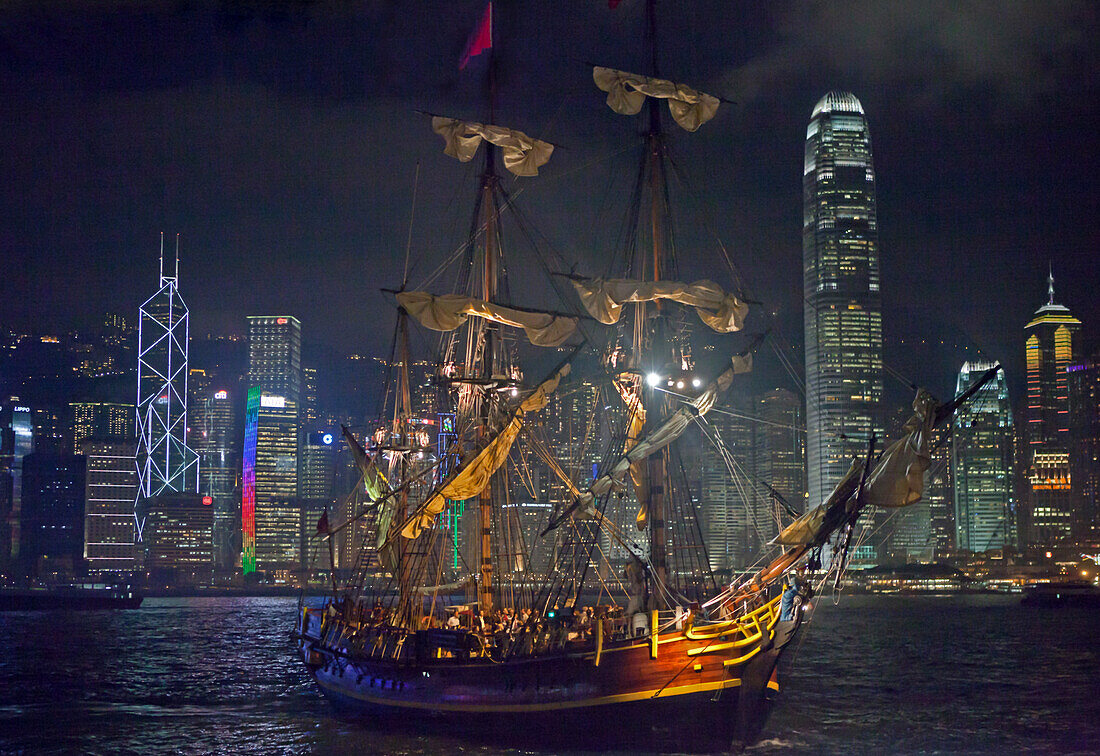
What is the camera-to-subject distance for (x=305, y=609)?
2147 inches

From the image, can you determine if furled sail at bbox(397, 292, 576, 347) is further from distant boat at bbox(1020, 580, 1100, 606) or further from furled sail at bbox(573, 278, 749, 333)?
distant boat at bbox(1020, 580, 1100, 606)

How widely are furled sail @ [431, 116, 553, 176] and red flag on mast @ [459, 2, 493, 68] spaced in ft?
10.1

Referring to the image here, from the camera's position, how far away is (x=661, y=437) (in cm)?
3919

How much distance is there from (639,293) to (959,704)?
26995 millimetres

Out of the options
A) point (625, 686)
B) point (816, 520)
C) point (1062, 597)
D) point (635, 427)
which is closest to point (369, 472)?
point (635, 427)

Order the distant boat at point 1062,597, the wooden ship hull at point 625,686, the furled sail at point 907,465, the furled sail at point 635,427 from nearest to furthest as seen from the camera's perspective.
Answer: the furled sail at point 907,465 → the wooden ship hull at point 625,686 → the furled sail at point 635,427 → the distant boat at point 1062,597

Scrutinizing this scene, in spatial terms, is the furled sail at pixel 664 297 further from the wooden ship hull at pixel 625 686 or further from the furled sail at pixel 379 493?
the furled sail at pixel 379 493

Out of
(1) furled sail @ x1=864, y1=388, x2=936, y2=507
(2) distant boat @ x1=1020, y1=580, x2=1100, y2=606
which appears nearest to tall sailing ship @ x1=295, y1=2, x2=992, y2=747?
(1) furled sail @ x1=864, y1=388, x2=936, y2=507

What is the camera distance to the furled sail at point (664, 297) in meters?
42.1

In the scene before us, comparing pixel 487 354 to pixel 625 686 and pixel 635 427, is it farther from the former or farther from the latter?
pixel 625 686

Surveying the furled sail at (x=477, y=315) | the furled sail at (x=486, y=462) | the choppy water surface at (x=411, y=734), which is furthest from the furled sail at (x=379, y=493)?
the furled sail at (x=477, y=315)

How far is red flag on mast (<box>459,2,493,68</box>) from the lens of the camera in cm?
4809

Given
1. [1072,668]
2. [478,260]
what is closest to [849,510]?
[478,260]

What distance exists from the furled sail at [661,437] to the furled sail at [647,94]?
9925 millimetres
